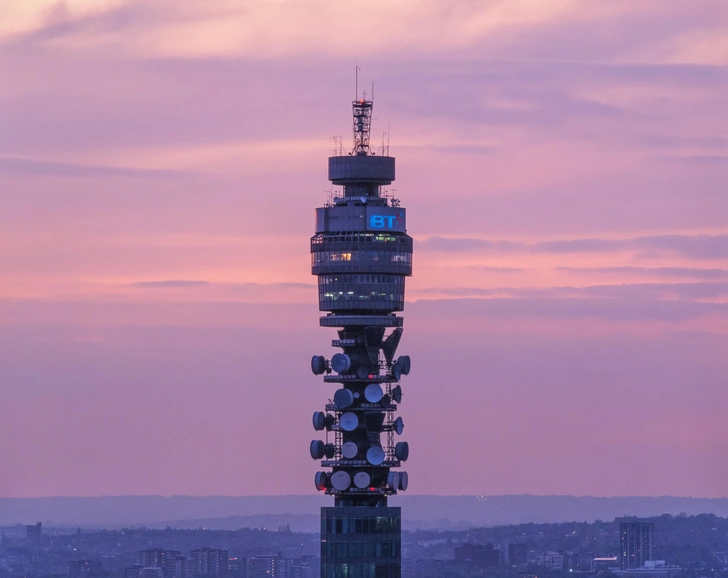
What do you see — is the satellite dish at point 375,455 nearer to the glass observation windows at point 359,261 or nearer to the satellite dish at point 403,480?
the satellite dish at point 403,480

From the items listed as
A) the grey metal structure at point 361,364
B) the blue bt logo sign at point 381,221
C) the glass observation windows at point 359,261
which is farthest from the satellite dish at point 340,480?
the blue bt logo sign at point 381,221

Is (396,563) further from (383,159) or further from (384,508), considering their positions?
(383,159)

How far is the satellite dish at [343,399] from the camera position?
6688 inches

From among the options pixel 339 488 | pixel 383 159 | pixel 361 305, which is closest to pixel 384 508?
pixel 339 488

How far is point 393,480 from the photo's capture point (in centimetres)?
17150

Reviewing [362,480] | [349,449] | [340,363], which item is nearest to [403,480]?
[362,480]

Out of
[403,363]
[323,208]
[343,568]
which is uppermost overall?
[323,208]

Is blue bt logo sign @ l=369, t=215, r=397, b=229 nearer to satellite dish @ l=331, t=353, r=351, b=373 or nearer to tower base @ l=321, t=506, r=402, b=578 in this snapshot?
satellite dish @ l=331, t=353, r=351, b=373

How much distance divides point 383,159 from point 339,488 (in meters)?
25.2

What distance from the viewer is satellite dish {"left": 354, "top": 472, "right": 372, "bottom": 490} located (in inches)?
6757

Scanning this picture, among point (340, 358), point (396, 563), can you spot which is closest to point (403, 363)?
point (340, 358)

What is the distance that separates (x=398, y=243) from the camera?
175875 millimetres

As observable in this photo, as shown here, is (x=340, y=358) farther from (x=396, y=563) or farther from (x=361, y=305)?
(x=396, y=563)

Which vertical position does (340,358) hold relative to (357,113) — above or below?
below
